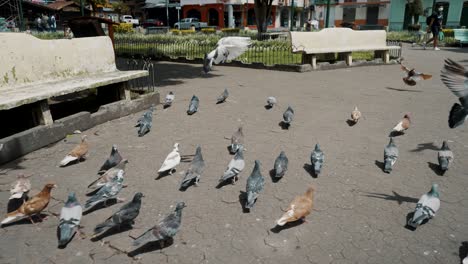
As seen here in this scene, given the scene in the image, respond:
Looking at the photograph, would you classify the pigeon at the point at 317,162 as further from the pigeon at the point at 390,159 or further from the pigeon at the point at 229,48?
the pigeon at the point at 229,48

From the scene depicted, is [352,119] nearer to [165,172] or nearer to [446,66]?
[446,66]

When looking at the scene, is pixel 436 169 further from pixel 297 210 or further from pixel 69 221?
pixel 69 221

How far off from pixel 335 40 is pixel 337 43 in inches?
6.9

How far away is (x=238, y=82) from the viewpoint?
11375mm

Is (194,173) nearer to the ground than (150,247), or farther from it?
Result: farther from it

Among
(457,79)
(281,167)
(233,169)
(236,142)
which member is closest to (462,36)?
(457,79)

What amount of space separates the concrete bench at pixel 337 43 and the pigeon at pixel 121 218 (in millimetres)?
10310

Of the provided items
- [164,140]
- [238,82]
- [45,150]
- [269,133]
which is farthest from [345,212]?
[238,82]

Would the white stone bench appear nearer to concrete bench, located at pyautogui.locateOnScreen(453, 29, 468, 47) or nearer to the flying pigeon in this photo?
the flying pigeon

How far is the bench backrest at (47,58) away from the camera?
629 cm

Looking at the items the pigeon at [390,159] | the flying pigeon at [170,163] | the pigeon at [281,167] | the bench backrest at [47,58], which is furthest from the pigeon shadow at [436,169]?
the bench backrest at [47,58]

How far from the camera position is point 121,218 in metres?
3.51

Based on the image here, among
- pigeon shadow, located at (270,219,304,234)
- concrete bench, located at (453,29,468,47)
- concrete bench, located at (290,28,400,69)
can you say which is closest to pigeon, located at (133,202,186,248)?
pigeon shadow, located at (270,219,304,234)

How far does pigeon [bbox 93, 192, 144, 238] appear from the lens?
3.47 meters
